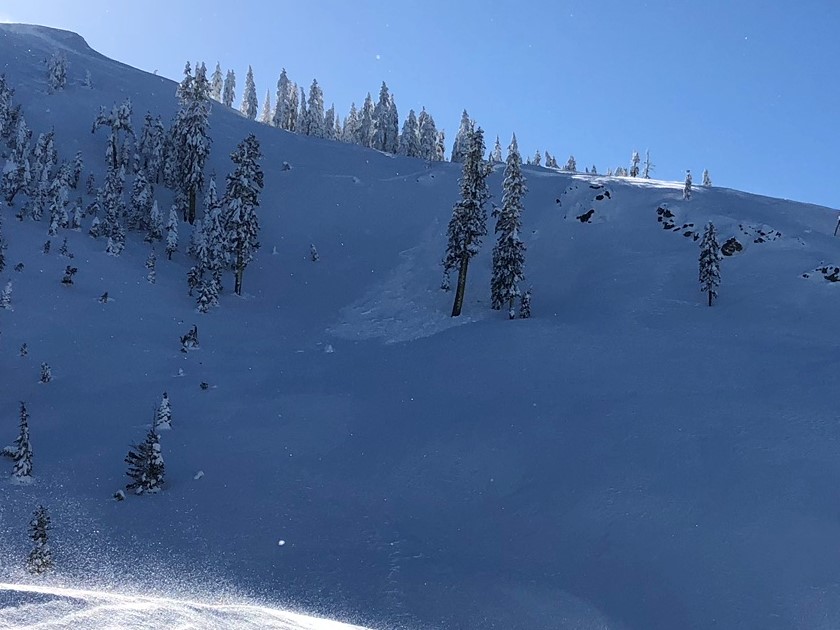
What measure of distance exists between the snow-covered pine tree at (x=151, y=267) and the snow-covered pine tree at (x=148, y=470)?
25.6m

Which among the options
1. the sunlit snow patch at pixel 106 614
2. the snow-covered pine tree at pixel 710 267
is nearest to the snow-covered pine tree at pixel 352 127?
the snow-covered pine tree at pixel 710 267

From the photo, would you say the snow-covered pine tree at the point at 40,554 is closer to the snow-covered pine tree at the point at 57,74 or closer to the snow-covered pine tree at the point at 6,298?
the snow-covered pine tree at the point at 6,298

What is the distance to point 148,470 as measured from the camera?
1698 centimetres

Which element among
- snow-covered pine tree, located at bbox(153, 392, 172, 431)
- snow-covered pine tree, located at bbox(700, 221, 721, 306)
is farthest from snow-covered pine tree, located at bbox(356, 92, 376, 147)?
snow-covered pine tree, located at bbox(153, 392, 172, 431)

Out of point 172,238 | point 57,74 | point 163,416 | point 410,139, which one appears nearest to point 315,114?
point 410,139

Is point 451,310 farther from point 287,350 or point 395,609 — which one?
point 395,609

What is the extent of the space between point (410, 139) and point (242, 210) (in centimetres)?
5992

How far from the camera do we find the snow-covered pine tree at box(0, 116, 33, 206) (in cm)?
4348

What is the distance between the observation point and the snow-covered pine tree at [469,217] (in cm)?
4081

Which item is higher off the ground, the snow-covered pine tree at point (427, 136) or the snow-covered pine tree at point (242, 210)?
the snow-covered pine tree at point (427, 136)

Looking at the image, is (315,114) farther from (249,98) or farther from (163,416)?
(163,416)

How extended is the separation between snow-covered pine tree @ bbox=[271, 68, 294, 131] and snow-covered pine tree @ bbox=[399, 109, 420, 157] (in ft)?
72.0

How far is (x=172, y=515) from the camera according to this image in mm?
15883

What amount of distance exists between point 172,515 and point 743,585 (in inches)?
569
